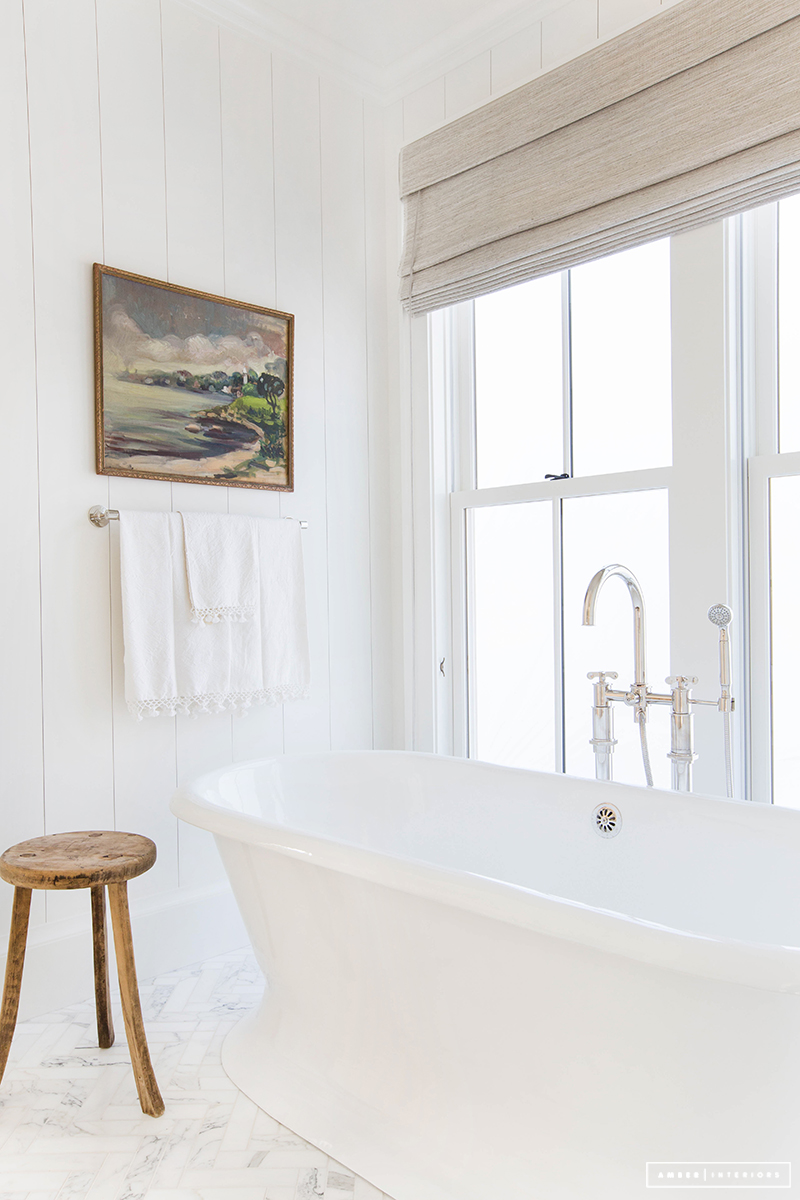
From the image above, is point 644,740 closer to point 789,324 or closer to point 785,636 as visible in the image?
point 785,636

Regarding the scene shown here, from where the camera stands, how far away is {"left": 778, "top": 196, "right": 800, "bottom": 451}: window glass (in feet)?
6.09

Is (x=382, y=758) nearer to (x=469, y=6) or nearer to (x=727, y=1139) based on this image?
(x=727, y=1139)

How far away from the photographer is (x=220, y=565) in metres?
2.24

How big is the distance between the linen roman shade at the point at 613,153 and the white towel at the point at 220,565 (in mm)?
969

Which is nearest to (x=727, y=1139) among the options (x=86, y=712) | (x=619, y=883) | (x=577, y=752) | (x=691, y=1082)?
(x=691, y=1082)

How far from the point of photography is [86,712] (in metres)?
2.09

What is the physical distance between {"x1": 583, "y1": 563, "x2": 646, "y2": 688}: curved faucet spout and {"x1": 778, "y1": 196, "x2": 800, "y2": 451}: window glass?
472mm

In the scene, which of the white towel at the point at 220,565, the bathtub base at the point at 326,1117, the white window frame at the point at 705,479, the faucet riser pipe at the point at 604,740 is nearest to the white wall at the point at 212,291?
the white towel at the point at 220,565

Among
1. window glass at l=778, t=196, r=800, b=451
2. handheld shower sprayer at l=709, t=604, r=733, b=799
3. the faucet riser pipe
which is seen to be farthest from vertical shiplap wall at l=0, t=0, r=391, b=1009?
window glass at l=778, t=196, r=800, b=451

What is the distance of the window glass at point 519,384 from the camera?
2.40 meters

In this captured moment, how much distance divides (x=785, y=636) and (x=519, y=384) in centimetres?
108

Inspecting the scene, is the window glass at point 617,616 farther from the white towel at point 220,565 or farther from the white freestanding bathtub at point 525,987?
the white towel at point 220,565

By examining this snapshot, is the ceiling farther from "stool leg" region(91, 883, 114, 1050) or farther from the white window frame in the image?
"stool leg" region(91, 883, 114, 1050)

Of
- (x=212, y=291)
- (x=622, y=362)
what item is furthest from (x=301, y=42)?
(x=622, y=362)
